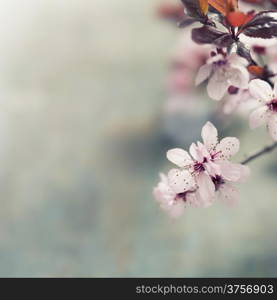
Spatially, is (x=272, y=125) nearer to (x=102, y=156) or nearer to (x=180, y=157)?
(x=180, y=157)

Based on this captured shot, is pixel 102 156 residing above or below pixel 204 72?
above

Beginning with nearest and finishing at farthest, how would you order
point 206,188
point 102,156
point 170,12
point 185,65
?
point 206,188 → point 170,12 → point 185,65 → point 102,156

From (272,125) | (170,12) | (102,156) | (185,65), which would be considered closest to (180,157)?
(272,125)

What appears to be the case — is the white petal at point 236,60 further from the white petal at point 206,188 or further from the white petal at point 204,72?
the white petal at point 206,188

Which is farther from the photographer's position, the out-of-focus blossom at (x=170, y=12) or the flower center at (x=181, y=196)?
the out-of-focus blossom at (x=170, y=12)

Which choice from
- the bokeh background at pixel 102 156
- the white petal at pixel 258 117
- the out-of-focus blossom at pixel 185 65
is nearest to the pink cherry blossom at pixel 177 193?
the white petal at pixel 258 117
